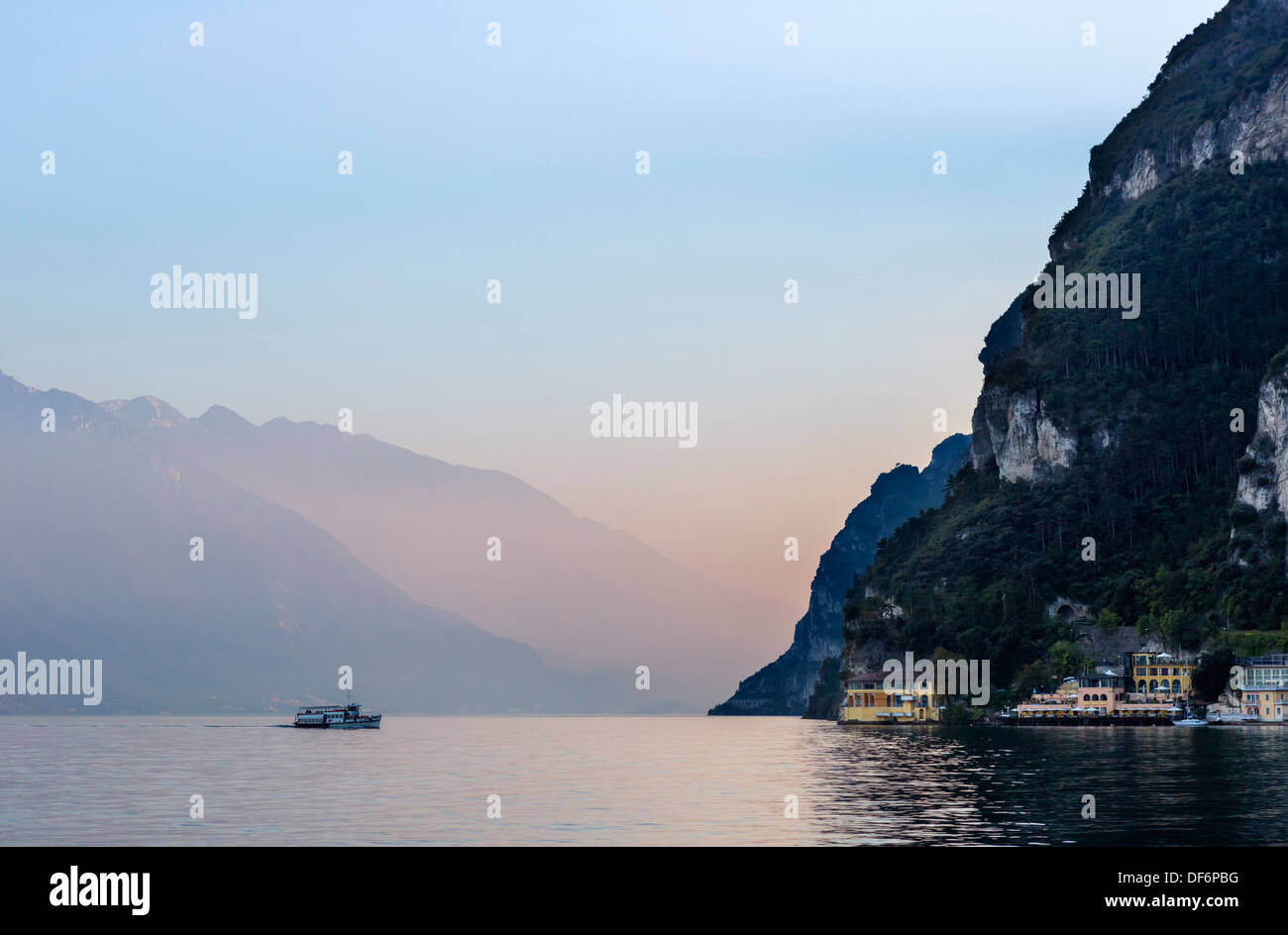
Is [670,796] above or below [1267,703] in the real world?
above

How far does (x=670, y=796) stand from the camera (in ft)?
266

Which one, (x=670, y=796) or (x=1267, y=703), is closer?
(x=670, y=796)

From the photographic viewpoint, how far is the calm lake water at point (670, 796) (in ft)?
187

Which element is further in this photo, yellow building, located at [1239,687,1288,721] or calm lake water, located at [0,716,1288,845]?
yellow building, located at [1239,687,1288,721]

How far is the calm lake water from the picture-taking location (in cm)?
5697
